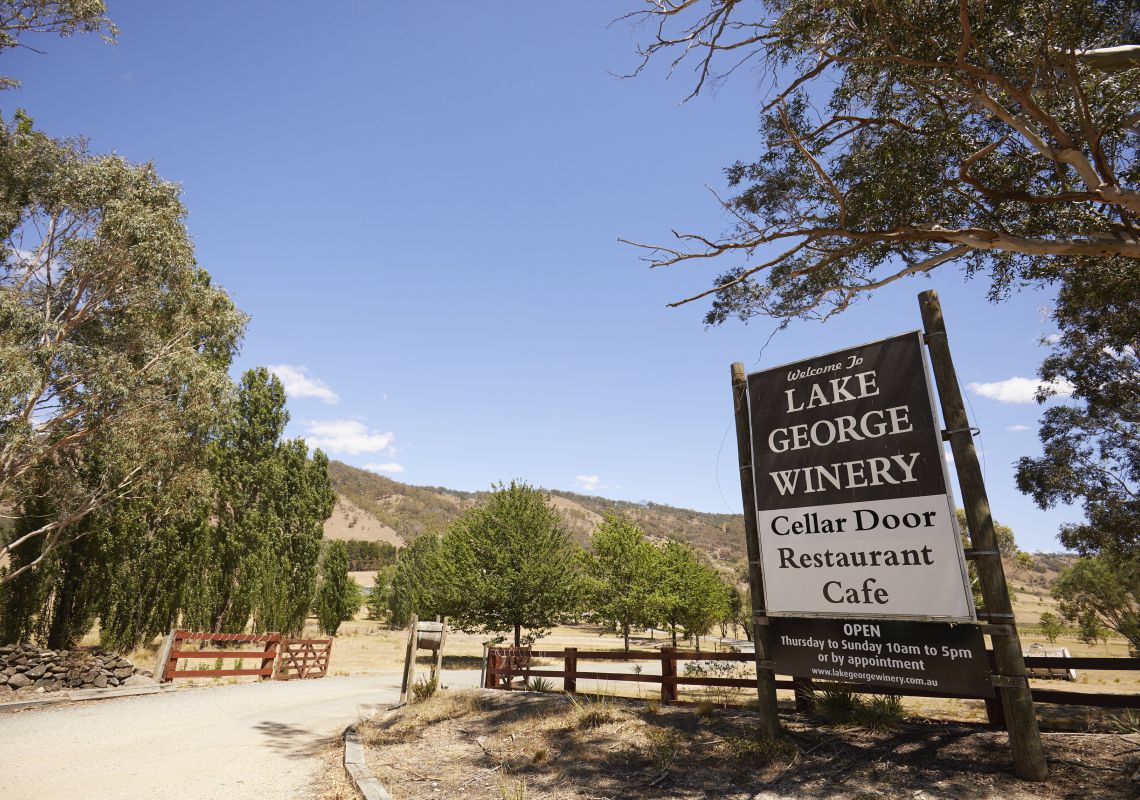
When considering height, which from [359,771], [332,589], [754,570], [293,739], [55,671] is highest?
[754,570]

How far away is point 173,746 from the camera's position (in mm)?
8688

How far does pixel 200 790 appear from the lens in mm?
6516

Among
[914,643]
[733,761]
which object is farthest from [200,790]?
[914,643]

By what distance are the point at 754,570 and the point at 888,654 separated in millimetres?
1718

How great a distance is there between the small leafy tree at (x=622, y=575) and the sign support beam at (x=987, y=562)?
30.2 metres

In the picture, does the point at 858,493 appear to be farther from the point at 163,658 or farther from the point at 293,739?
the point at 163,658

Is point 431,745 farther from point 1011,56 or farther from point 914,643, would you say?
point 1011,56

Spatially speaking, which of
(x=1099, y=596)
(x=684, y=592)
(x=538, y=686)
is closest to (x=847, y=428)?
(x=538, y=686)

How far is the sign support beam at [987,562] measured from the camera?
5.14 meters

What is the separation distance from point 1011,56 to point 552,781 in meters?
11.4

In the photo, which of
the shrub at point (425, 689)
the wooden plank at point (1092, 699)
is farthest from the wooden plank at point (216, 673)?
the wooden plank at point (1092, 699)

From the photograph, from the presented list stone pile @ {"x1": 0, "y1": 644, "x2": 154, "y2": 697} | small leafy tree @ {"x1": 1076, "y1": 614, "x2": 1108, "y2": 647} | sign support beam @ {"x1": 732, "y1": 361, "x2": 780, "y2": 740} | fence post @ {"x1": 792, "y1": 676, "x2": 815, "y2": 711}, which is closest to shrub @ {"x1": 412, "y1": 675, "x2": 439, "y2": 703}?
sign support beam @ {"x1": 732, "y1": 361, "x2": 780, "y2": 740}

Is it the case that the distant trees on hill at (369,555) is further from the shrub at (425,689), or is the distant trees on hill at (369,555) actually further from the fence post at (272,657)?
the shrub at (425,689)

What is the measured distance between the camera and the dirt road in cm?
659
